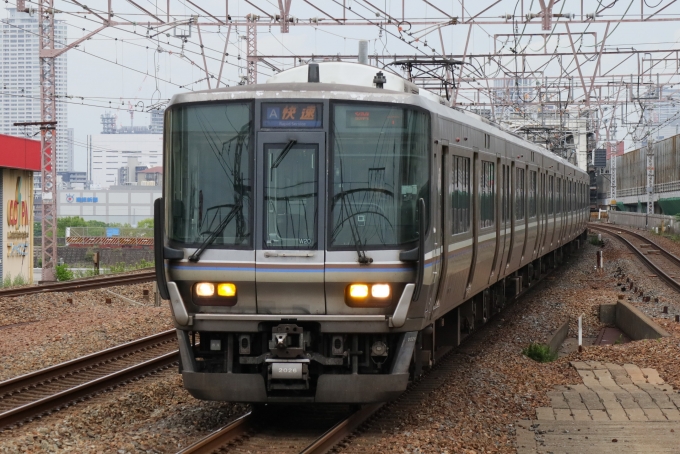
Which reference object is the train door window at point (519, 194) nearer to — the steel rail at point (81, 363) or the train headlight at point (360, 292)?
the steel rail at point (81, 363)

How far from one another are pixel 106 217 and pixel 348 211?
446ft

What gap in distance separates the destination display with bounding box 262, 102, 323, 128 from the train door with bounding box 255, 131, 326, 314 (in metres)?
0.08

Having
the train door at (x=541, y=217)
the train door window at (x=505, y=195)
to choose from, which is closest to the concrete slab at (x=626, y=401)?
the train door window at (x=505, y=195)

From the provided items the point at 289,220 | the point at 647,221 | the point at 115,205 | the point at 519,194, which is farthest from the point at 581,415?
the point at 115,205

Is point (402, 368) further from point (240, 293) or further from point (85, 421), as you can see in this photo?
point (85, 421)

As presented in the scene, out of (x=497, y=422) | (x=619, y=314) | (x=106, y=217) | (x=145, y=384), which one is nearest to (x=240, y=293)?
(x=497, y=422)

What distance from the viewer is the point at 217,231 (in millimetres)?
8062

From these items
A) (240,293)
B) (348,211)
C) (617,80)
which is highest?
(617,80)

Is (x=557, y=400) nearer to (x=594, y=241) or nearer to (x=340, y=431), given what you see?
(x=340, y=431)

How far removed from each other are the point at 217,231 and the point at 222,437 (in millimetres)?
1592

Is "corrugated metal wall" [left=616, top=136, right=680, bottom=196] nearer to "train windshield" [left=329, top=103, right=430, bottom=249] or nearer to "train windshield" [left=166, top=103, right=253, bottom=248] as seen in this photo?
"train windshield" [left=329, top=103, right=430, bottom=249]

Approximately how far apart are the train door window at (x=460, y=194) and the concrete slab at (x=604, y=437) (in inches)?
91.3

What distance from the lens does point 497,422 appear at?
28.0ft

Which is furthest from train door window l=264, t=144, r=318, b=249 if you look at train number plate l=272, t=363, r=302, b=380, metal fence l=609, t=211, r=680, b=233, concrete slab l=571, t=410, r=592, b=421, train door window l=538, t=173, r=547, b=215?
metal fence l=609, t=211, r=680, b=233
